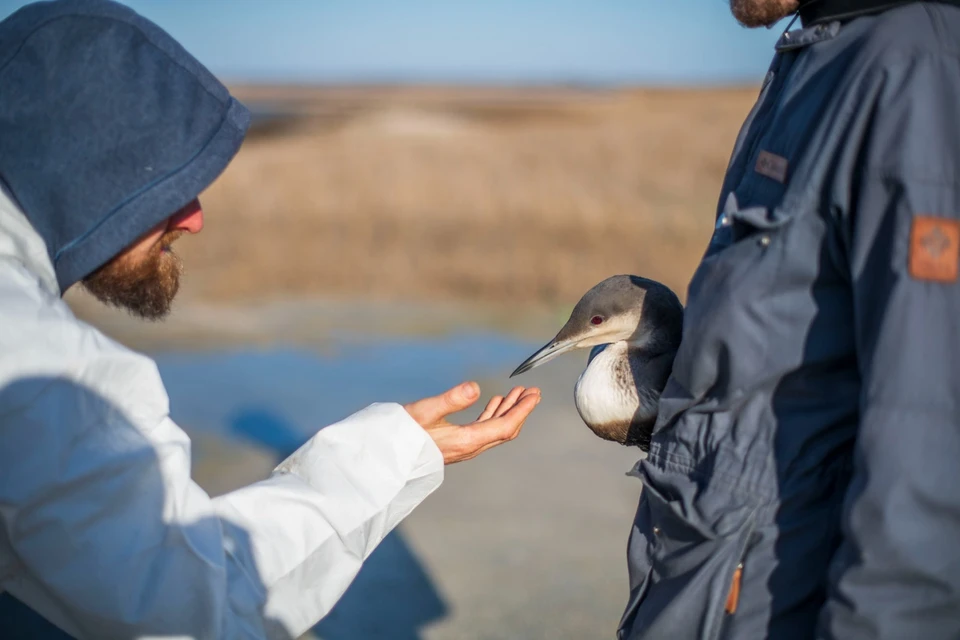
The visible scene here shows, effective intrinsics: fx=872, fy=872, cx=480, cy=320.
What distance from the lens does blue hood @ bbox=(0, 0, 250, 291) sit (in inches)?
67.1

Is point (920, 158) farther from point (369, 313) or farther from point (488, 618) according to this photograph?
point (369, 313)

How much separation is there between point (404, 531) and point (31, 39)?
4059mm

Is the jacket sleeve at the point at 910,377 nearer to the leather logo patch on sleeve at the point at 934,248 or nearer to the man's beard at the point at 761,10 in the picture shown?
the leather logo patch on sleeve at the point at 934,248

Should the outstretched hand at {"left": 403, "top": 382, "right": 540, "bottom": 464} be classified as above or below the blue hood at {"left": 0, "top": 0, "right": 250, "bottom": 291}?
below

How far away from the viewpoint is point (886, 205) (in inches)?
60.7

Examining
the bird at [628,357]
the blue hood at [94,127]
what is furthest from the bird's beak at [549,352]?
the blue hood at [94,127]

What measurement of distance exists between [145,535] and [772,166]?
4.67 ft

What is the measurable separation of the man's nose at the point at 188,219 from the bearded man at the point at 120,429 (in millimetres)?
112

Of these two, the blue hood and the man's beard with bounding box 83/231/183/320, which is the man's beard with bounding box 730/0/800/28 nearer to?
the blue hood

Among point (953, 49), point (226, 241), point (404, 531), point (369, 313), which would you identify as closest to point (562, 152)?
point (226, 241)

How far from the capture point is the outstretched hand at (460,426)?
2262mm

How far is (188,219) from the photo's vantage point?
7.32ft

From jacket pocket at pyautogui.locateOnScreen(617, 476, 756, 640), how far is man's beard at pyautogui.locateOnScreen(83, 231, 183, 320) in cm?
131

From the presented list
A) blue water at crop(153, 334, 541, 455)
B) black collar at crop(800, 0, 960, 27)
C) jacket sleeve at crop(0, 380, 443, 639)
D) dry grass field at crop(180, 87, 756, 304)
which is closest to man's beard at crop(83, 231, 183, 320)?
jacket sleeve at crop(0, 380, 443, 639)
